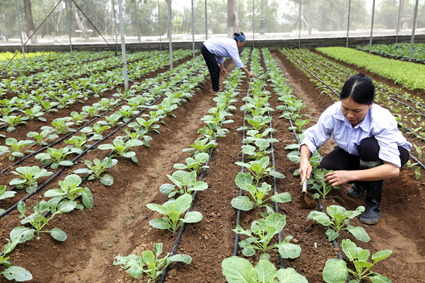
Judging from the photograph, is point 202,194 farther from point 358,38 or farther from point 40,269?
point 358,38

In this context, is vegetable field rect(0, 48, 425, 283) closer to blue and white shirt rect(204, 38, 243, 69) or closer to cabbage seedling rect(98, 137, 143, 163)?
cabbage seedling rect(98, 137, 143, 163)

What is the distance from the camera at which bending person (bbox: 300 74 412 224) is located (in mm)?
2279

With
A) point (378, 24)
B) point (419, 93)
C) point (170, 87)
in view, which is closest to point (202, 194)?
point (170, 87)

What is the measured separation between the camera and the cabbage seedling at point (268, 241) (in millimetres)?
2037

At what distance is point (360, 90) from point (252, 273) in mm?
1430

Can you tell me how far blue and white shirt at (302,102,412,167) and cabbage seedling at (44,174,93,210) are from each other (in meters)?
2.01

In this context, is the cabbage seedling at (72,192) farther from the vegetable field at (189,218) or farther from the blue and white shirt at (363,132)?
the blue and white shirt at (363,132)

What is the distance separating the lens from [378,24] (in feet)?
73.0

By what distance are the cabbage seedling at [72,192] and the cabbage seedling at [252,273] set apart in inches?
63.8

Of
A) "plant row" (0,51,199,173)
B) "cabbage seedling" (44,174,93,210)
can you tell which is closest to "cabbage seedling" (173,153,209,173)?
"cabbage seedling" (44,174,93,210)

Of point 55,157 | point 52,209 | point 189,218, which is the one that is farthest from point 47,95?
point 189,218

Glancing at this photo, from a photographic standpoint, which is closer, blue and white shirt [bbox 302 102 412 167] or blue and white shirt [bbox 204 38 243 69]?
blue and white shirt [bbox 302 102 412 167]

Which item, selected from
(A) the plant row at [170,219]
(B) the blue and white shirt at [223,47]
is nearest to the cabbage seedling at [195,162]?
(A) the plant row at [170,219]

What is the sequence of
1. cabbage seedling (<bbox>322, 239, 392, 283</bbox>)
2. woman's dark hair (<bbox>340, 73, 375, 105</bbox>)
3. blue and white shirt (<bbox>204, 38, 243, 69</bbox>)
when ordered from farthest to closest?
1. blue and white shirt (<bbox>204, 38, 243, 69</bbox>)
2. woman's dark hair (<bbox>340, 73, 375, 105</bbox>)
3. cabbage seedling (<bbox>322, 239, 392, 283</bbox>)
